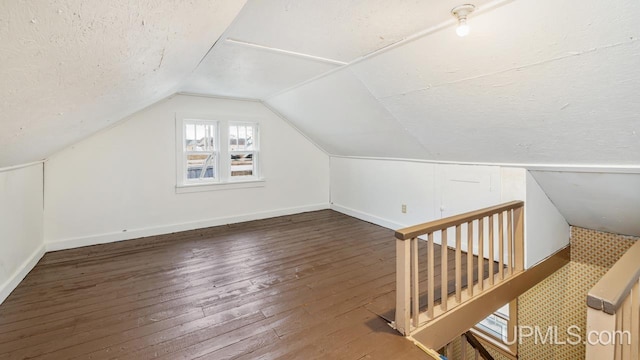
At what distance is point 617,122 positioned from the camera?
6.16ft

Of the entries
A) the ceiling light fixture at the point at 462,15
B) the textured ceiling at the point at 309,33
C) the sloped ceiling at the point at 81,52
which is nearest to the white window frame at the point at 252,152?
the textured ceiling at the point at 309,33

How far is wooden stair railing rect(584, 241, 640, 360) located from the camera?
1354mm

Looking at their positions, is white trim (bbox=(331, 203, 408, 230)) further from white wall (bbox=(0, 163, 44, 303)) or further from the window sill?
white wall (bbox=(0, 163, 44, 303))

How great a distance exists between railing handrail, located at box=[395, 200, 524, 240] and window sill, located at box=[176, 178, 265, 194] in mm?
3325

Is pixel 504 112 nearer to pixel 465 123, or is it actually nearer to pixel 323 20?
pixel 465 123

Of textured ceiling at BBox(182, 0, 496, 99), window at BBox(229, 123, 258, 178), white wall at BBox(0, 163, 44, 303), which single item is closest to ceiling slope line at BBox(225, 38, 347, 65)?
textured ceiling at BBox(182, 0, 496, 99)

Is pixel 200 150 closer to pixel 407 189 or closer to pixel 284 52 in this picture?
pixel 284 52

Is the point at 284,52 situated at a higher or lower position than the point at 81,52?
higher

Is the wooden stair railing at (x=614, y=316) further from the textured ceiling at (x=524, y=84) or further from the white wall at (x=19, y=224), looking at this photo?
the white wall at (x=19, y=224)

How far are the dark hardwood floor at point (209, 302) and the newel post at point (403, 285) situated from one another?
100 mm

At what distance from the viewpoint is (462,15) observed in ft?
5.67

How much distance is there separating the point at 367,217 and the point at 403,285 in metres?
2.86

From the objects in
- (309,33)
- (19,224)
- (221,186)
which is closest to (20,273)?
(19,224)

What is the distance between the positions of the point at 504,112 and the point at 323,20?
155 centimetres
